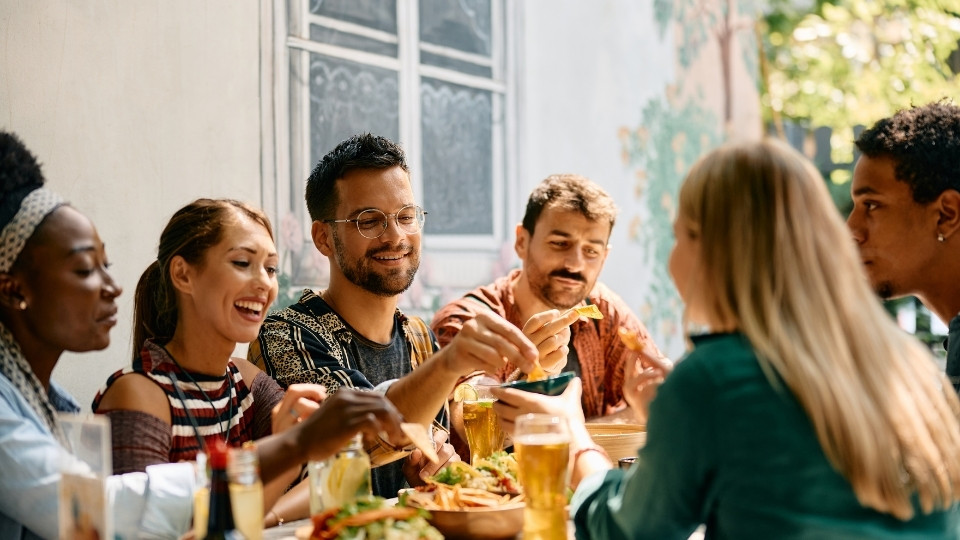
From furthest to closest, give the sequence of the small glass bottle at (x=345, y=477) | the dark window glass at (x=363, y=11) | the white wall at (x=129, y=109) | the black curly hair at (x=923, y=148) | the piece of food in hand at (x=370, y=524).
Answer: the dark window glass at (x=363, y=11)
the white wall at (x=129, y=109)
the black curly hair at (x=923, y=148)
the small glass bottle at (x=345, y=477)
the piece of food in hand at (x=370, y=524)

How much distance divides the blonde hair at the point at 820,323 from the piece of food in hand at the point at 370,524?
70 centimetres

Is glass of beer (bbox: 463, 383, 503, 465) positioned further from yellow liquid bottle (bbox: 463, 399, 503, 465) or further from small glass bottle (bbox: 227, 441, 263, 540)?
small glass bottle (bbox: 227, 441, 263, 540)

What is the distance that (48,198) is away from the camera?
2.27 meters

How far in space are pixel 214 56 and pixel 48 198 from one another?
1725mm

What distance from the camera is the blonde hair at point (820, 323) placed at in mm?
1657

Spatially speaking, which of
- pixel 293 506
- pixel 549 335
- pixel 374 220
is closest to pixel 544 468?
pixel 293 506

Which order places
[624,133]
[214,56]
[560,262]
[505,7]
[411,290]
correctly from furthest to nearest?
[624,133]
[505,7]
[411,290]
[560,262]
[214,56]

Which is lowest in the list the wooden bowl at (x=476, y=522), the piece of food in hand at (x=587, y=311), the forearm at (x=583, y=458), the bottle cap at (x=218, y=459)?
the wooden bowl at (x=476, y=522)

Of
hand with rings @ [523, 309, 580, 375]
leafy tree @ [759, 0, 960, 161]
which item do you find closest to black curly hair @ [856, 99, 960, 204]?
hand with rings @ [523, 309, 580, 375]

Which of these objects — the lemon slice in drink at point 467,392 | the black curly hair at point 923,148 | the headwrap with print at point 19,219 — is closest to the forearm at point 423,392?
the lemon slice in drink at point 467,392

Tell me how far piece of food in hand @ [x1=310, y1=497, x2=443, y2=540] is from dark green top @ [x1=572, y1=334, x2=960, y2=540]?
43 cm

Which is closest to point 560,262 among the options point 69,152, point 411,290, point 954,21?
point 411,290

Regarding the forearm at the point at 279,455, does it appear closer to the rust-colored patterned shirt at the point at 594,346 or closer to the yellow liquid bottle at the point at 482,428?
the yellow liquid bottle at the point at 482,428

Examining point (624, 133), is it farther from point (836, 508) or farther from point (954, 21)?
point (836, 508)
